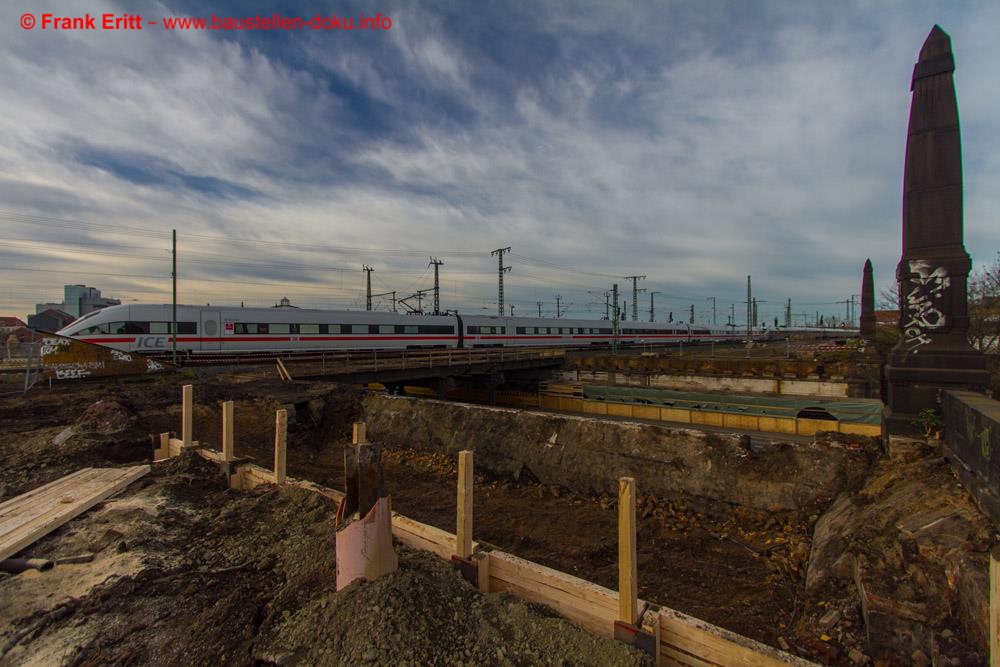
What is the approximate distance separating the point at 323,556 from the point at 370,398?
308 inches

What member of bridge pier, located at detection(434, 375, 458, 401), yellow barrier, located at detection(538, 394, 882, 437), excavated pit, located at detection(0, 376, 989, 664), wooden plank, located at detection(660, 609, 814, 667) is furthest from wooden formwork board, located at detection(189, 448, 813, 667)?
bridge pier, located at detection(434, 375, 458, 401)

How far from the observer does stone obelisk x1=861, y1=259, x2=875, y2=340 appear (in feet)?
88.0

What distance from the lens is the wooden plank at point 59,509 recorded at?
4488mm

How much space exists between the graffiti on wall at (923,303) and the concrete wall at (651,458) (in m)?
1.97

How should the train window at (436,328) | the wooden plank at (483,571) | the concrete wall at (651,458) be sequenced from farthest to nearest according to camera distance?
the train window at (436,328), the concrete wall at (651,458), the wooden plank at (483,571)

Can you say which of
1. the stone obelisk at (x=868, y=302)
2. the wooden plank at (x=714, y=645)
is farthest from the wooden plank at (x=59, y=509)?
Result: the stone obelisk at (x=868, y=302)

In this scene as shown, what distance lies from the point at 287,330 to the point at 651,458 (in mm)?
21340

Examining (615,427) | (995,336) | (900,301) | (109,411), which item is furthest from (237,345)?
(995,336)

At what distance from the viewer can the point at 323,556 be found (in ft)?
13.3

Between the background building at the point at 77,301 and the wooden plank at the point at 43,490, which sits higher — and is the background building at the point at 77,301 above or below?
above

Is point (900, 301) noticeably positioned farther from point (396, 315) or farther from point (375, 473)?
point (396, 315)

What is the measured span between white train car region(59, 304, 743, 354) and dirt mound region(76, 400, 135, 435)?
1289 cm

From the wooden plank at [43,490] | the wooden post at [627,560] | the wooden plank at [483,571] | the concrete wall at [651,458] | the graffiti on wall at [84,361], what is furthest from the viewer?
the graffiti on wall at [84,361]

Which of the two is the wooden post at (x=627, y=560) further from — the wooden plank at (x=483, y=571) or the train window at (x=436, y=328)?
the train window at (x=436, y=328)
